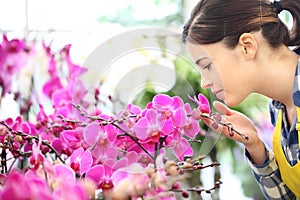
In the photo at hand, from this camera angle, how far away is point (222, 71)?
1.06m

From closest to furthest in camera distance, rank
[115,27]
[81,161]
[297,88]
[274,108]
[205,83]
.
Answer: [81,161], [205,83], [297,88], [274,108], [115,27]

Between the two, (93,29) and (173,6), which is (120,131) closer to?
(93,29)

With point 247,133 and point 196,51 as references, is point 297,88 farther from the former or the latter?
point 196,51

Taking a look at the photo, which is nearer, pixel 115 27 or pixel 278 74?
pixel 278 74

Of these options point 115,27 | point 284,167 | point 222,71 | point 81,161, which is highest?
point 115,27

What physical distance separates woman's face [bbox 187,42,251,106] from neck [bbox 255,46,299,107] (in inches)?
1.4

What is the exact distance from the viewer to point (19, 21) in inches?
72.4

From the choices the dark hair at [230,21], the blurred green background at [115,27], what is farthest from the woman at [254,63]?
the blurred green background at [115,27]

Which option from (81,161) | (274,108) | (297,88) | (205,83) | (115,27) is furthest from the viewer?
(115,27)

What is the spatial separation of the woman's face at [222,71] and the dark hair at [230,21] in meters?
0.02

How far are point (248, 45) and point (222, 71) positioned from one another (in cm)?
7

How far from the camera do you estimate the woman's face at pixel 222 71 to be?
98 cm

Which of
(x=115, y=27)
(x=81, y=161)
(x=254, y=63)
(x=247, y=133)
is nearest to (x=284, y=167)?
(x=247, y=133)

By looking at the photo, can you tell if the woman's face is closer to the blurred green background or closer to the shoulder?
the shoulder
